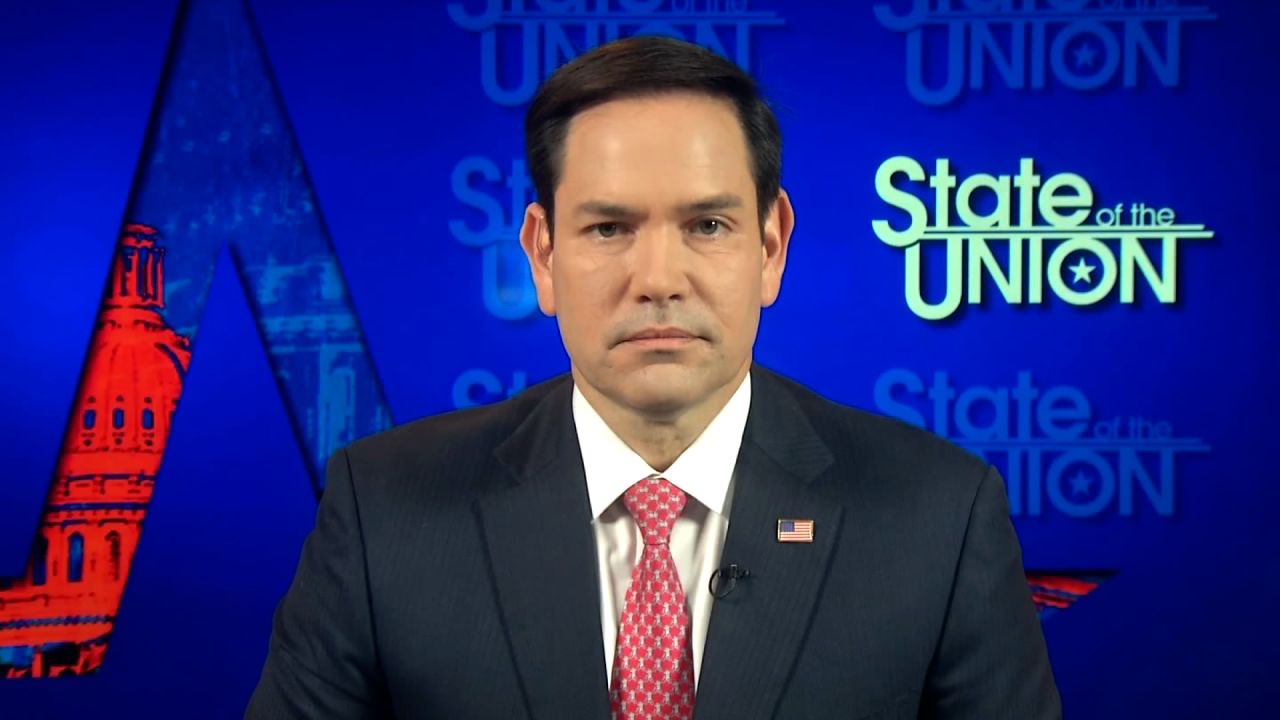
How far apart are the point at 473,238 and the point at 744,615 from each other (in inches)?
99.6

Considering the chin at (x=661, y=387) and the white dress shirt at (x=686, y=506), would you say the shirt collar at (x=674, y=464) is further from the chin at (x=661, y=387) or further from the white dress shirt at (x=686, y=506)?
the chin at (x=661, y=387)

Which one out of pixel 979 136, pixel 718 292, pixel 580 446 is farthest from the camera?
pixel 979 136

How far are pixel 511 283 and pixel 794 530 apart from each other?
240cm

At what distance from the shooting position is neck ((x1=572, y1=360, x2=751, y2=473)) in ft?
5.56

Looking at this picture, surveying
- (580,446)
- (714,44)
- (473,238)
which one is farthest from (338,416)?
(580,446)

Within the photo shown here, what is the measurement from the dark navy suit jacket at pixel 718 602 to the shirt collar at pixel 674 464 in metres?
0.02

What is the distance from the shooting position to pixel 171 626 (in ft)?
13.3

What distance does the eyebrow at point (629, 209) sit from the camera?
1.60 metres

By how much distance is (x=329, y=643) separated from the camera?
1.66 metres

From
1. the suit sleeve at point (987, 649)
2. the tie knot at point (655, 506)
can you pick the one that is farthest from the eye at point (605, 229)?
the suit sleeve at point (987, 649)

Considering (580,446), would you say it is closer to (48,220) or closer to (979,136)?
(979,136)

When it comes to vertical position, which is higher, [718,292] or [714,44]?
[714,44]

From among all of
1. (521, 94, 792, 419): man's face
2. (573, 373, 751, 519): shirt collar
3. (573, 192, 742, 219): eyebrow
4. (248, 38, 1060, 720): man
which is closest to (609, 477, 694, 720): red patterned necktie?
(248, 38, 1060, 720): man

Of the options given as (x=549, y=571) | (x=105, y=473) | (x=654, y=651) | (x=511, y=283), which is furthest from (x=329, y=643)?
(x=105, y=473)
